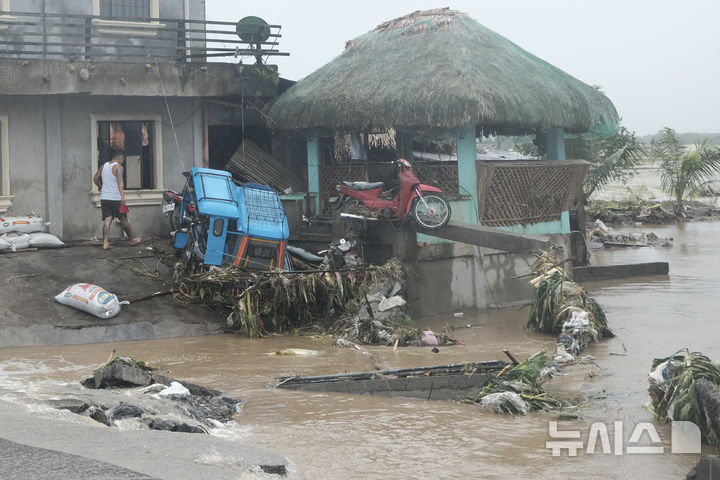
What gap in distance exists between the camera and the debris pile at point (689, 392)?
7359mm

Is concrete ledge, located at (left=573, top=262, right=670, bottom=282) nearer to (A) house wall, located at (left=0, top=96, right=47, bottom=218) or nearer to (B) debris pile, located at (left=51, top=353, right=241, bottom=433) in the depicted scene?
(A) house wall, located at (left=0, top=96, right=47, bottom=218)

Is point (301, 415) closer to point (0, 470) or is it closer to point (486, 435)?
point (486, 435)

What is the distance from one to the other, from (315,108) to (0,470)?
11.4 metres

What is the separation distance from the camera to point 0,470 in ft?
17.6

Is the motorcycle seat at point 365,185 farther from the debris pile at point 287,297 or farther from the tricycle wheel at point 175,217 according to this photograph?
the tricycle wheel at point 175,217

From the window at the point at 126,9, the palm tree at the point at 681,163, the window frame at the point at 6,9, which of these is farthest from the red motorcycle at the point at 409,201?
the palm tree at the point at 681,163

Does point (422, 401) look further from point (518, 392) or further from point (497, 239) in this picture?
point (497, 239)

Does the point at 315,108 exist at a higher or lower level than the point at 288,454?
higher

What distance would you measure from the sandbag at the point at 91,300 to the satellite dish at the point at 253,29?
6368mm

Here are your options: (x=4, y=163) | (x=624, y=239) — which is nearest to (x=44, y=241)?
(x=4, y=163)

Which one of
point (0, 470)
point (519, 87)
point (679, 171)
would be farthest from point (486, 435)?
point (679, 171)

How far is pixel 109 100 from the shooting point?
16.1m

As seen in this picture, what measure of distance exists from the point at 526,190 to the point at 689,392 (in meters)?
8.87

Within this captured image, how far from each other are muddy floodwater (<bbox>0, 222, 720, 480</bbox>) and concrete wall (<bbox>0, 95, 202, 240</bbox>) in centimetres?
463
